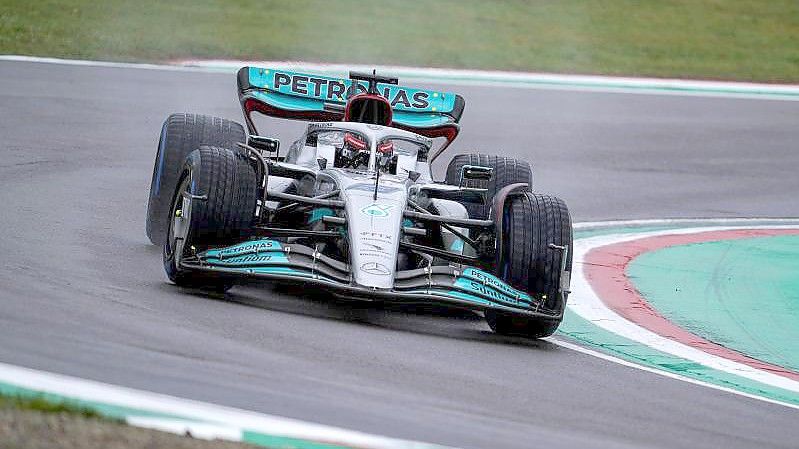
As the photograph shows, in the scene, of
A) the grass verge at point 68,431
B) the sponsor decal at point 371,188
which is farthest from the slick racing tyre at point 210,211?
the grass verge at point 68,431

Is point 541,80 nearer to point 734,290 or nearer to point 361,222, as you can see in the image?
point 734,290

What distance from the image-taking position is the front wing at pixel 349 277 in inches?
314

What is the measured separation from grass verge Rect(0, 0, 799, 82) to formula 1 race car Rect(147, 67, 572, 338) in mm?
11304

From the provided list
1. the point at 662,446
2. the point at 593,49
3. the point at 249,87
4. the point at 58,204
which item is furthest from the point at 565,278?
the point at 593,49

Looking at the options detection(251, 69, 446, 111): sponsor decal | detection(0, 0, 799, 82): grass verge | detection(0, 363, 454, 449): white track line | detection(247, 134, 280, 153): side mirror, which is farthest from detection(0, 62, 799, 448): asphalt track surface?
A: detection(0, 0, 799, 82): grass verge

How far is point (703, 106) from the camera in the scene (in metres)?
21.1

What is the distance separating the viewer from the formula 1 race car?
8125 mm

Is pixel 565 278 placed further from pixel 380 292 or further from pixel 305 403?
pixel 305 403

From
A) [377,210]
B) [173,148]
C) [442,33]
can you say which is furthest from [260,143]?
[442,33]

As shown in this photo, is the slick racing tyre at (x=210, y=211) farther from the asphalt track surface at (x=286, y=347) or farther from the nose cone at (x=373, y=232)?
the nose cone at (x=373, y=232)

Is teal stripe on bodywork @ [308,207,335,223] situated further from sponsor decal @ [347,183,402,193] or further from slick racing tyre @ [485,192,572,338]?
slick racing tyre @ [485,192,572,338]

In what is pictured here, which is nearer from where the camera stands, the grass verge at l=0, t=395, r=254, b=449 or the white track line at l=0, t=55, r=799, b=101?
the grass verge at l=0, t=395, r=254, b=449

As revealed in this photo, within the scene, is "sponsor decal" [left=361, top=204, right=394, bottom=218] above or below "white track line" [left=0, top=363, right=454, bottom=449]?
above

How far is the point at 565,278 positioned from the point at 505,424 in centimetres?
250
